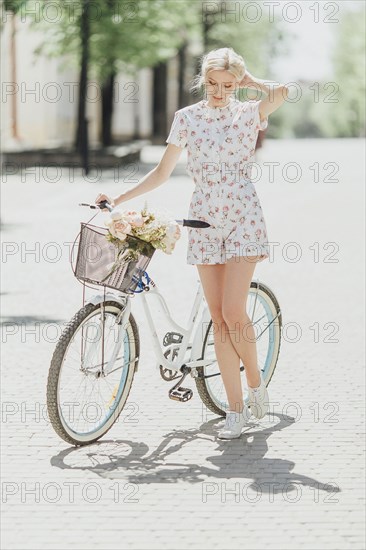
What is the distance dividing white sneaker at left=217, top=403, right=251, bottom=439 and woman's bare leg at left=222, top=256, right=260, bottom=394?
24cm

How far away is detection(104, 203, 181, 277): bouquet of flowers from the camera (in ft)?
20.0

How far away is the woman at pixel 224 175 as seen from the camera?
6.12 m

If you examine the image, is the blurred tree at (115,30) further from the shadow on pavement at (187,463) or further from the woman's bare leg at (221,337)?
the shadow on pavement at (187,463)

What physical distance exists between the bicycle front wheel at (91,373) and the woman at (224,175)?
0.51 m

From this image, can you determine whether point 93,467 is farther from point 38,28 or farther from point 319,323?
point 38,28

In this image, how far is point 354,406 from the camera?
7.32 meters

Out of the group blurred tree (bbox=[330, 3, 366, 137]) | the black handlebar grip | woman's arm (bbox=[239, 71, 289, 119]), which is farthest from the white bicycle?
blurred tree (bbox=[330, 3, 366, 137])

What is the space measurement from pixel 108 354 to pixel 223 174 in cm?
108

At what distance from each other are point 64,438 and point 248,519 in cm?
131

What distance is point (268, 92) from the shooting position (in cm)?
618

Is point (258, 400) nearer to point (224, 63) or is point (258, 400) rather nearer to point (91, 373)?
point (91, 373)

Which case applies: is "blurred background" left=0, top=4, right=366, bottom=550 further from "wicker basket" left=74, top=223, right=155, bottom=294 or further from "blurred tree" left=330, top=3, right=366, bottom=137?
"blurred tree" left=330, top=3, right=366, bottom=137

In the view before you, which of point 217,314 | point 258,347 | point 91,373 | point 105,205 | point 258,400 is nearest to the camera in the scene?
point 105,205

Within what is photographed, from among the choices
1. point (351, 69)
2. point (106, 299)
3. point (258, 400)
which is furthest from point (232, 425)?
point (351, 69)
